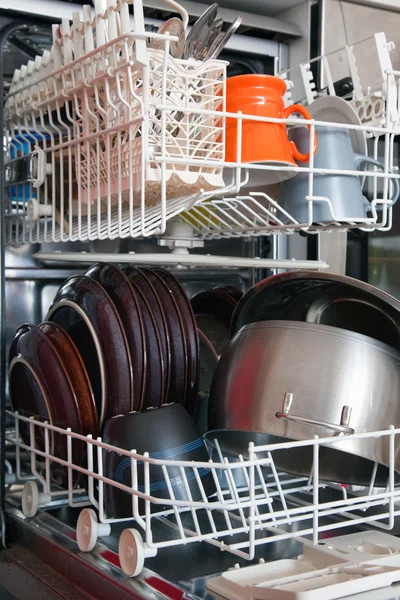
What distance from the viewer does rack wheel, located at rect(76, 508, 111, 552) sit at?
827 millimetres

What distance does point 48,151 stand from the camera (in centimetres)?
102

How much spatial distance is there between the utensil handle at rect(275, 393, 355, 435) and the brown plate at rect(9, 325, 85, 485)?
27 centimetres

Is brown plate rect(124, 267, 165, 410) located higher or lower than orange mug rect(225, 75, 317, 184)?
lower

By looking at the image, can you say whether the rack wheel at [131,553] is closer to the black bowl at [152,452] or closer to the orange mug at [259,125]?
the black bowl at [152,452]

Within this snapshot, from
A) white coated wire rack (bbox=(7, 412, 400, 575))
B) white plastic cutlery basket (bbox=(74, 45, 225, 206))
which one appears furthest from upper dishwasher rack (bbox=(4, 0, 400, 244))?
white coated wire rack (bbox=(7, 412, 400, 575))

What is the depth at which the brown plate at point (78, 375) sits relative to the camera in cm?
93

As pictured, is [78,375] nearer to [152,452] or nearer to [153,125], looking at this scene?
[152,452]

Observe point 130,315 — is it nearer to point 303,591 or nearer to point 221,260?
point 221,260

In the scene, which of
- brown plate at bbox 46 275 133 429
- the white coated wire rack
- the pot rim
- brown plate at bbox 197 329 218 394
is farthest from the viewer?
brown plate at bbox 197 329 218 394

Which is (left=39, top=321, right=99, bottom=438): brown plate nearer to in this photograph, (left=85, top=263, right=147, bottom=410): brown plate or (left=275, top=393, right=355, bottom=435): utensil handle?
(left=85, top=263, right=147, bottom=410): brown plate

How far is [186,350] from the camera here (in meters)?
1.01

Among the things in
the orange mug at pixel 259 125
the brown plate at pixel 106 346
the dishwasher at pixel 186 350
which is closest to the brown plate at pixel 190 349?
the dishwasher at pixel 186 350

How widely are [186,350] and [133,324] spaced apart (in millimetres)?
101

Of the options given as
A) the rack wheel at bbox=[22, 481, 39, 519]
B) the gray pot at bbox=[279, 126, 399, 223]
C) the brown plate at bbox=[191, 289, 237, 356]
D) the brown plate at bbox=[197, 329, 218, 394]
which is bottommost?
the rack wheel at bbox=[22, 481, 39, 519]
